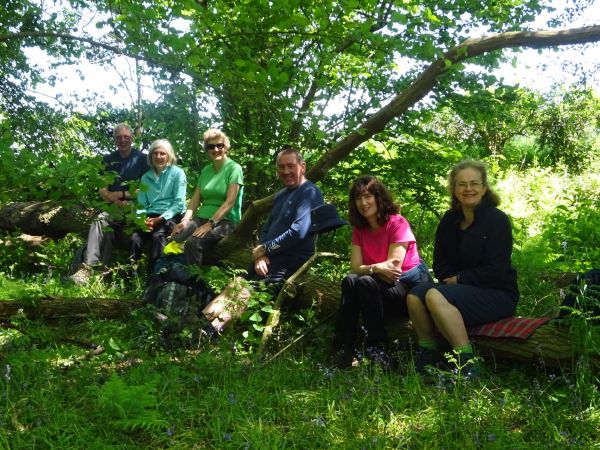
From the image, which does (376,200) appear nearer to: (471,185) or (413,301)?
(471,185)

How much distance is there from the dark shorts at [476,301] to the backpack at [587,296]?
14.7 inches

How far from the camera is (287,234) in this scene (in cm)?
479

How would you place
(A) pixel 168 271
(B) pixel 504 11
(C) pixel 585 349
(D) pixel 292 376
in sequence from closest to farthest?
(C) pixel 585 349
(D) pixel 292 376
(A) pixel 168 271
(B) pixel 504 11

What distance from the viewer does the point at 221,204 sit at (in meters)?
6.14

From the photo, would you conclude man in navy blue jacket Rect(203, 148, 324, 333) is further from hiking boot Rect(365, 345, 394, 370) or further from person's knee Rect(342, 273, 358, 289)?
hiking boot Rect(365, 345, 394, 370)

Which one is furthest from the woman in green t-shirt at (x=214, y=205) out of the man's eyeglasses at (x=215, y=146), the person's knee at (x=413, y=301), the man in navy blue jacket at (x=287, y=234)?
the person's knee at (x=413, y=301)

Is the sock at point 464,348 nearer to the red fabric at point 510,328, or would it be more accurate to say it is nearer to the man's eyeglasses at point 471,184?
the red fabric at point 510,328

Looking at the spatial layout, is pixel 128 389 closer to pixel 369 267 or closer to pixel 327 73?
pixel 369 267

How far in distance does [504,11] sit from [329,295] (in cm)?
557

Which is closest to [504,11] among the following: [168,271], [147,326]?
[168,271]

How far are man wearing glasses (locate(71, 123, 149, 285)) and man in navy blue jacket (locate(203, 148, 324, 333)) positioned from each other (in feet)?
6.02

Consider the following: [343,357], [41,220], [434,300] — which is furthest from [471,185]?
[41,220]

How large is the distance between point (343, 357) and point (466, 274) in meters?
1.07

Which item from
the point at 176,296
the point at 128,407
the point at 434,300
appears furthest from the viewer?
the point at 176,296
